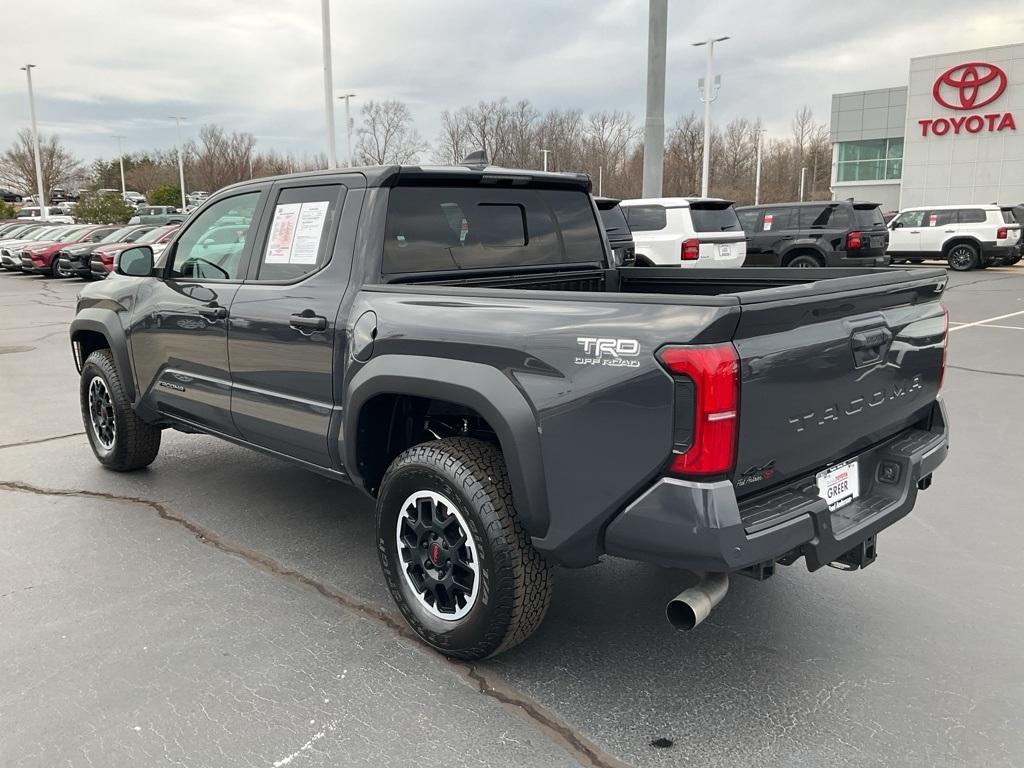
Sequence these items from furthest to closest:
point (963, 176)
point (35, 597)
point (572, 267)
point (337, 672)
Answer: point (963, 176) < point (572, 267) < point (35, 597) < point (337, 672)

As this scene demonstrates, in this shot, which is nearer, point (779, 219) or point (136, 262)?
point (136, 262)

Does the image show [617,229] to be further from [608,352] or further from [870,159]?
[870,159]

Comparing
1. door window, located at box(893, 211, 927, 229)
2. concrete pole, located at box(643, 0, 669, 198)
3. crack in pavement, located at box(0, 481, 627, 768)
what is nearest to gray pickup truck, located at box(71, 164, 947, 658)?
crack in pavement, located at box(0, 481, 627, 768)

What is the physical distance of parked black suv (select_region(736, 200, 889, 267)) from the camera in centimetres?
1723

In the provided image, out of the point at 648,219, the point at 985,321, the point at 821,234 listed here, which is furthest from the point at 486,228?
the point at 821,234

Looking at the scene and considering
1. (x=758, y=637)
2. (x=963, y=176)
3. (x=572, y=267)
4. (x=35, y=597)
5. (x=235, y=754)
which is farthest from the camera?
(x=963, y=176)

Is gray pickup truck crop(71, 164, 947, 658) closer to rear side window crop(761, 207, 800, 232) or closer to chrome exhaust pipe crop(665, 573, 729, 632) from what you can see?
chrome exhaust pipe crop(665, 573, 729, 632)

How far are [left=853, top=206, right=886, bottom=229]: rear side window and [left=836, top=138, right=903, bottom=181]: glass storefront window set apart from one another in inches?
1532

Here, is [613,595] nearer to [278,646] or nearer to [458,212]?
[278,646]

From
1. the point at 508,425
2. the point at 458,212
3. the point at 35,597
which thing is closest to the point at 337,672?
the point at 508,425

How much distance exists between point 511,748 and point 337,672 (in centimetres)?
80

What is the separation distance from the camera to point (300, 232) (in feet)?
13.0

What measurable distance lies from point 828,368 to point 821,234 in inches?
623

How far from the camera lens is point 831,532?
275cm
